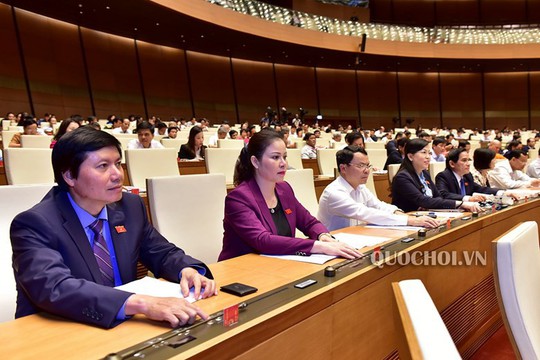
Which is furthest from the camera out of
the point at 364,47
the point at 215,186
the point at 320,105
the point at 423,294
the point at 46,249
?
the point at 320,105

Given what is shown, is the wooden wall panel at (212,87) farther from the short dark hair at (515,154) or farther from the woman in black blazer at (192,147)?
the short dark hair at (515,154)

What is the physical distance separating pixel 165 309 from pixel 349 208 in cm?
149

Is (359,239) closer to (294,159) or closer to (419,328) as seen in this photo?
(419,328)

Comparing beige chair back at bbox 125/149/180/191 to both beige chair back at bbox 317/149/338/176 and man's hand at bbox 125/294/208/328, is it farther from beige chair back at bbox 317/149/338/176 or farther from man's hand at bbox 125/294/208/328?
man's hand at bbox 125/294/208/328

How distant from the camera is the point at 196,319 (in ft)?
2.97

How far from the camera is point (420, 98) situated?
16.2 meters

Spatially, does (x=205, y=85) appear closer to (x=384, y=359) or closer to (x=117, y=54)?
(x=117, y=54)

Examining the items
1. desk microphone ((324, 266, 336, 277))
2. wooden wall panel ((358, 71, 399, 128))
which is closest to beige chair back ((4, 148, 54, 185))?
desk microphone ((324, 266, 336, 277))

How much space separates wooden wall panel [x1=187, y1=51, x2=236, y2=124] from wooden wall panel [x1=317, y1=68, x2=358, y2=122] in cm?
360

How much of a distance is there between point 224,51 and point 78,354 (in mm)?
12528

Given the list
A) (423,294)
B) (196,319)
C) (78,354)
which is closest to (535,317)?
(423,294)

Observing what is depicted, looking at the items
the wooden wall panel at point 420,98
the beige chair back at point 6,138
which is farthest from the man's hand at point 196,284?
the wooden wall panel at point 420,98

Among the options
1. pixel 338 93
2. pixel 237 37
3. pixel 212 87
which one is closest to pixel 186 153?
pixel 237 37

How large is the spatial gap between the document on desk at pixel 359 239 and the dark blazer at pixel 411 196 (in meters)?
1.09
